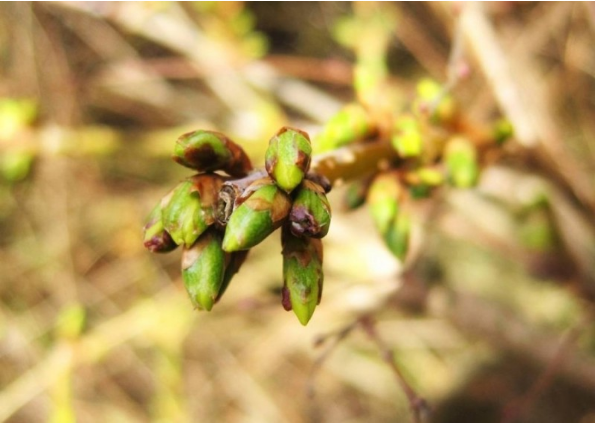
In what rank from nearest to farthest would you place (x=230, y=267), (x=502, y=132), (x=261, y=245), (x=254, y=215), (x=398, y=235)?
(x=254, y=215), (x=230, y=267), (x=398, y=235), (x=502, y=132), (x=261, y=245)

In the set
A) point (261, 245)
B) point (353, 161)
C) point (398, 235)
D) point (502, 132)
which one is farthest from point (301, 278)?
point (261, 245)

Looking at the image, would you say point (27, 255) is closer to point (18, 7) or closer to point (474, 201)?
point (18, 7)

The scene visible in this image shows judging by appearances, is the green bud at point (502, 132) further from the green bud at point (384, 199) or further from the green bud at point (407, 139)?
the green bud at point (384, 199)

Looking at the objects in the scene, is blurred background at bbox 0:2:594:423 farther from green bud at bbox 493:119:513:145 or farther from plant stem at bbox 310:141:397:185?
plant stem at bbox 310:141:397:185

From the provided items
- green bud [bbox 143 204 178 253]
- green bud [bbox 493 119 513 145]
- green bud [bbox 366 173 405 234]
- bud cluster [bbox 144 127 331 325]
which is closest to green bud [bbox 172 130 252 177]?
bud cluster [bbox 144 127 331 325]

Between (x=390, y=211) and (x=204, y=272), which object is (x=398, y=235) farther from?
(x=204, y=272)

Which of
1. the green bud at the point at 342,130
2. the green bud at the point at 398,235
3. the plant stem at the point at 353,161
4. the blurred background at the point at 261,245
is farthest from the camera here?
the blurred background at the point at 261,245

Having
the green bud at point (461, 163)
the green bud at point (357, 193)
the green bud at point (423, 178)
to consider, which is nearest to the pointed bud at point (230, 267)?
the green bud at point (357, 193)
